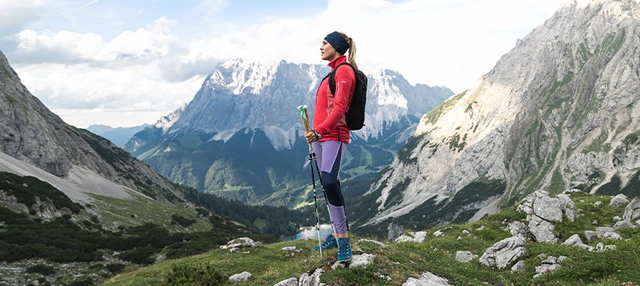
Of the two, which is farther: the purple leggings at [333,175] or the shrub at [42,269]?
the shrub at [42,269]

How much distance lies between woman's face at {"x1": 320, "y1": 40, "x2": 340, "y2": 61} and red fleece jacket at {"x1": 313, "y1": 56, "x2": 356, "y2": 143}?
0.14 m

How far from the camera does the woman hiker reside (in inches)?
430

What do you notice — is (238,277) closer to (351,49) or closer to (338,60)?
(338,60)

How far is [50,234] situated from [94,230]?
14770mm

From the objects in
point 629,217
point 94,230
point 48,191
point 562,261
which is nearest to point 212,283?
point 562,261

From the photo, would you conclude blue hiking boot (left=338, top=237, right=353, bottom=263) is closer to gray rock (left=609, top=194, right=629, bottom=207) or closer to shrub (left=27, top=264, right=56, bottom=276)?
gray rock (left=609, top=194, right=629, bottom=207)

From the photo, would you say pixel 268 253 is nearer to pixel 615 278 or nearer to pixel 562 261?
pixel 562 261

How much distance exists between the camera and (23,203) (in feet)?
253

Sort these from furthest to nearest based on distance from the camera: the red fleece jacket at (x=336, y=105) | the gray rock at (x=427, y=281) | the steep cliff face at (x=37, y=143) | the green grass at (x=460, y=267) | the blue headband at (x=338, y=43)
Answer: the steep cliff face at (x=37, y=143) < the blue headband at (x=338, y=43) < the green grass at (x=460, y=267) < the gray rock at (x=427, y=281) < the red fleece jacket at (x=336, y=105)

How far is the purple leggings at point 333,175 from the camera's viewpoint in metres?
11.2

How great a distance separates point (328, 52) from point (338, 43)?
1.35ft

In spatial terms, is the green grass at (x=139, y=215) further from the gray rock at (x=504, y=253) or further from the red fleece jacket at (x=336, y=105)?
the red fleece jacket at (x=336, y=105)

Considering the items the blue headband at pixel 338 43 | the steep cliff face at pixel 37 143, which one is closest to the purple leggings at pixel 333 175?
the blue headband at pixel 338 43

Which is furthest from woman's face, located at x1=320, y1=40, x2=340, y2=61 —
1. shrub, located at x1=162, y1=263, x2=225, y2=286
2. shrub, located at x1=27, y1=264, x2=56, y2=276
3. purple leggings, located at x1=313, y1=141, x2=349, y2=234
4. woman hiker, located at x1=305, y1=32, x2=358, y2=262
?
shrub, located at x1=27, y1=264, x2=56, y2=276
